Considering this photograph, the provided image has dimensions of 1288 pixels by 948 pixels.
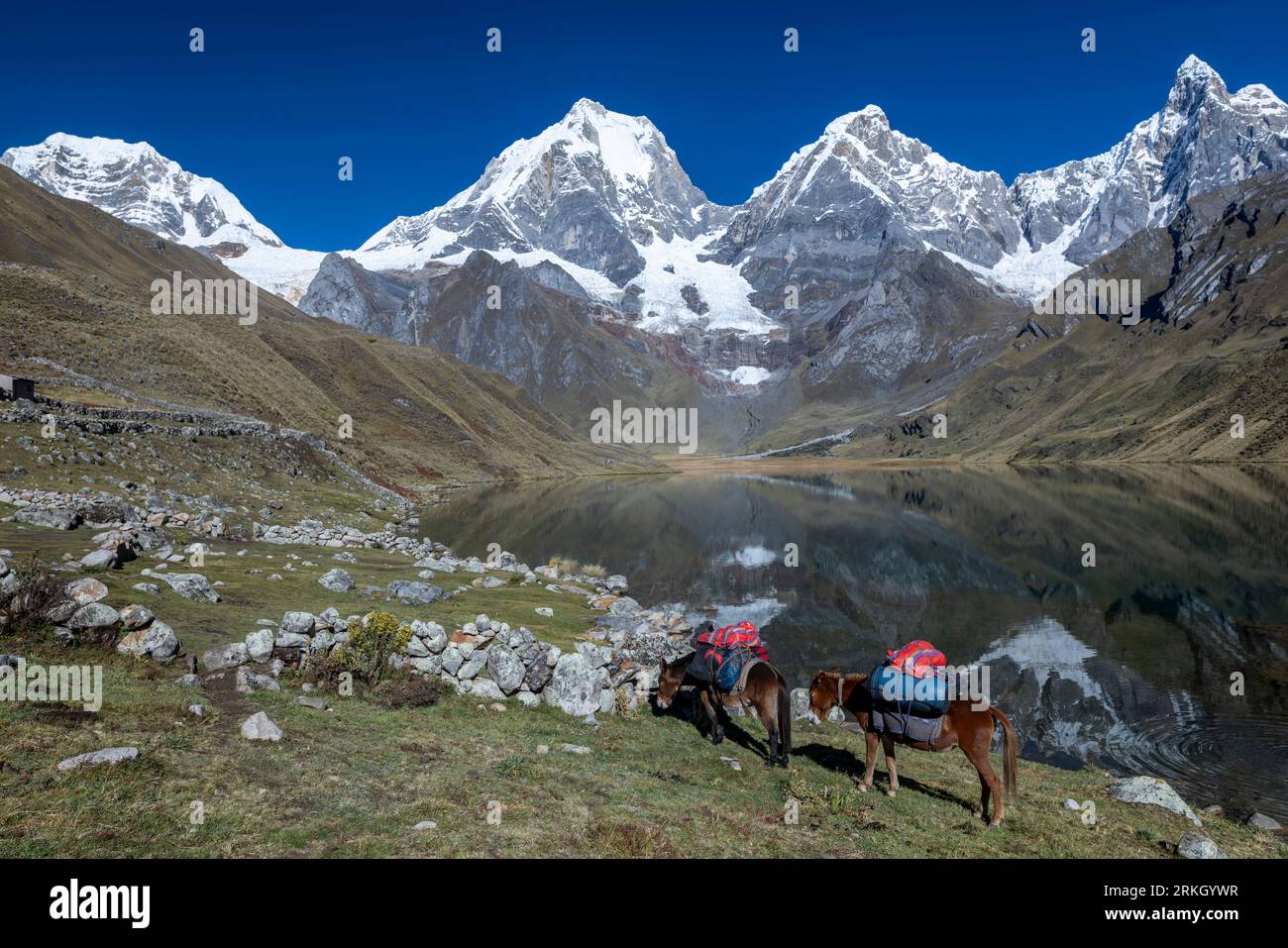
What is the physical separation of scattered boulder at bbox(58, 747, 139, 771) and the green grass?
0.16m

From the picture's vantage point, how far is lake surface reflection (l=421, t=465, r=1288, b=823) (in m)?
23.6

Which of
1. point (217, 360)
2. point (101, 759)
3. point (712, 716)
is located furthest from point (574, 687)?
point (217, 360)

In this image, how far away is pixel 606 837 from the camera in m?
9.98

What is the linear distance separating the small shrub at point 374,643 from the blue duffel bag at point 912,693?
1221cm

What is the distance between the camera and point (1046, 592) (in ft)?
148

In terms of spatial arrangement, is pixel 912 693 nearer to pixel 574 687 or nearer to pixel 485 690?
pixel 574 687

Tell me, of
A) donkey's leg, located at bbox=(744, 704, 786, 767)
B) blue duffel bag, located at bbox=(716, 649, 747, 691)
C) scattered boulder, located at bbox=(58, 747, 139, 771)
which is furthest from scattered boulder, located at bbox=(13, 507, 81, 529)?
donkey's leg, located at bbox=(744, 704, 786, 767)

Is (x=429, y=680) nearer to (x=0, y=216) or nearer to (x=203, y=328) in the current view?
(x=203, y=328)

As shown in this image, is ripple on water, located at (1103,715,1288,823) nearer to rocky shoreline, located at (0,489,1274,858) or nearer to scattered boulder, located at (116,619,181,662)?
rocky shoreline, located at (0,489,1274,858)

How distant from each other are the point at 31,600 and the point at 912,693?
1868cm

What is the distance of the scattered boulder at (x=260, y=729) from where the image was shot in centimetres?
1212

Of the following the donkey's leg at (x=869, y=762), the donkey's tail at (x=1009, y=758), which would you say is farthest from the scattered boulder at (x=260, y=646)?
the donkey's tail at (x=1009, y=758)

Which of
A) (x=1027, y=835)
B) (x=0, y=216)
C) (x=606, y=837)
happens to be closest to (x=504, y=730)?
(x=606, y=837)

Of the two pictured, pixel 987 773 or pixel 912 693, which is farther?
pixel 912 693
